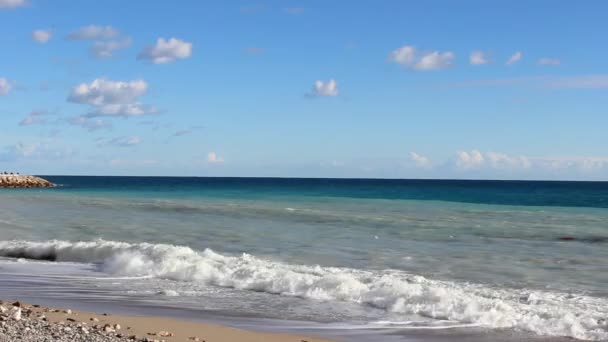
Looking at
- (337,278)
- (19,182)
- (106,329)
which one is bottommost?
(106,329)

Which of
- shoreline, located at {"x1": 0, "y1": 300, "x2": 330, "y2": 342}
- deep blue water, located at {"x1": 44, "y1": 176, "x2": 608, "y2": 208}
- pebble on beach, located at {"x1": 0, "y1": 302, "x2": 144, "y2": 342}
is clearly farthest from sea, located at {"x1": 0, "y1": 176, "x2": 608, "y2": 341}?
deep blue water, located at {"x1": 44, "y1": 176, "x2": 608, "y2": 208}

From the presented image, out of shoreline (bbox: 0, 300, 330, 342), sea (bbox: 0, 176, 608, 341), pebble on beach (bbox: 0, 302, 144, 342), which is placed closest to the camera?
pebble on beach (bbox: 0, 302, 144, 342)

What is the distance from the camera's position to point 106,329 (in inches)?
375

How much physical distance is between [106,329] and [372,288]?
588 cm

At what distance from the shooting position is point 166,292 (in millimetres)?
13914

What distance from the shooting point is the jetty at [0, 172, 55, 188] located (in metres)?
101

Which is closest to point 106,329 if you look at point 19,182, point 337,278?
point 337,278

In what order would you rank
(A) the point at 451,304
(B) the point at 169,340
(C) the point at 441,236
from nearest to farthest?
(B) the point at 169,340 → (A) the point at 451,304 → (C) the point at 441,236

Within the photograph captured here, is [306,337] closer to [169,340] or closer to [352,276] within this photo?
[169,340]

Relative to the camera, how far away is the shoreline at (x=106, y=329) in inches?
356

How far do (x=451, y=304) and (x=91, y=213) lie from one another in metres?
29.9

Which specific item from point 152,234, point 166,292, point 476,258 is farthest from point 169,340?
point 152,234

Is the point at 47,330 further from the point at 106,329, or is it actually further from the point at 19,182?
the point at 19,182

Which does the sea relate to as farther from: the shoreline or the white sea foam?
the shoreline
